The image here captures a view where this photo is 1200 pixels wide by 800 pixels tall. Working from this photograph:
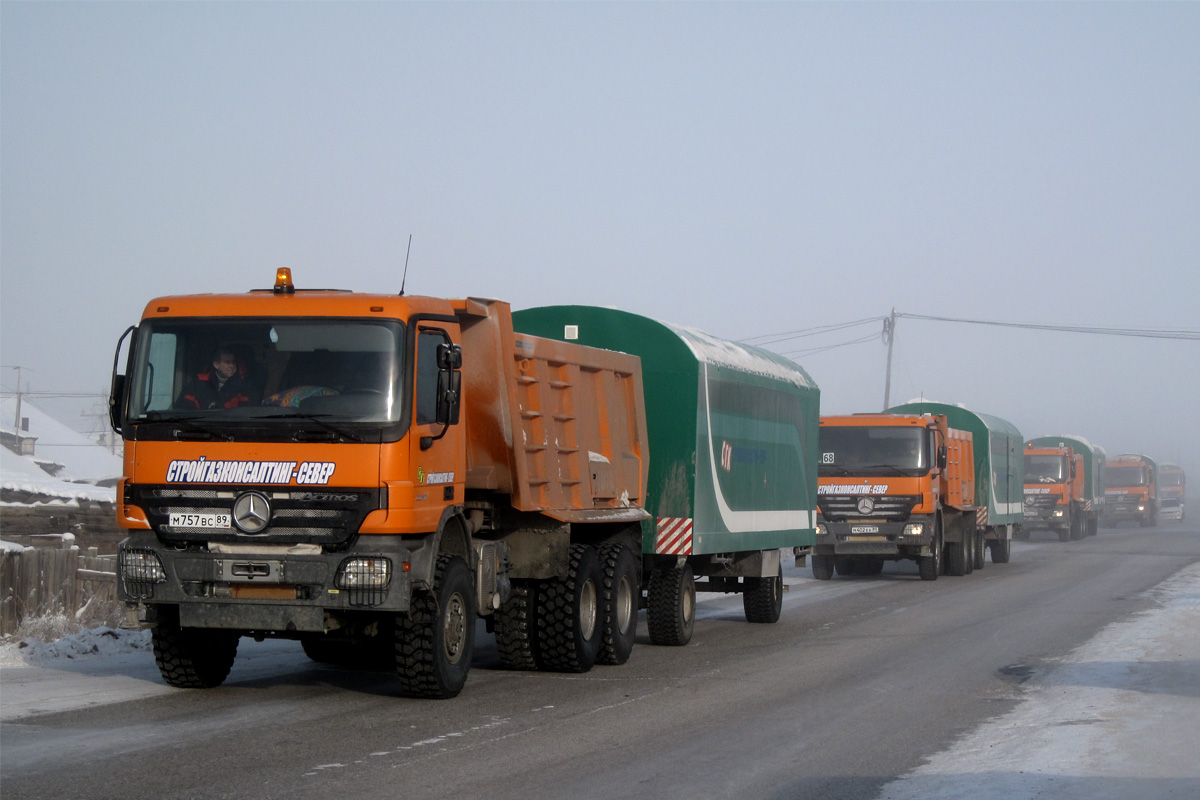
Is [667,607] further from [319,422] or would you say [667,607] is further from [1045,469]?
[1045,469]

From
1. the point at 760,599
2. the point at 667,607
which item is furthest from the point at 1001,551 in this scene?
the point at 667,607

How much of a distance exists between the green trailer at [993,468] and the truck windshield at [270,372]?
20.6 meters

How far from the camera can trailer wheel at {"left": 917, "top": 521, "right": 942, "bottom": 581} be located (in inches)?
1011

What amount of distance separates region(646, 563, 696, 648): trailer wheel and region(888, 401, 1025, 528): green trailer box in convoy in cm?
1408

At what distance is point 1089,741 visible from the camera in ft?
27.9

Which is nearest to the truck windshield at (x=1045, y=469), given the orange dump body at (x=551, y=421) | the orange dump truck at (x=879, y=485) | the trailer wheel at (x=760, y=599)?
the orange dump truck at (x=879, y=485)

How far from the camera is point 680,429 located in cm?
1417

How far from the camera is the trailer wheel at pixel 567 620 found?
1179 cm

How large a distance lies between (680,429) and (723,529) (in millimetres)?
1493

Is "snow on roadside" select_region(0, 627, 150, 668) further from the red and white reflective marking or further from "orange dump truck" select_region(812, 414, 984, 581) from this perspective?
"orange dump truck" select_region(812, 414, 984, 581)

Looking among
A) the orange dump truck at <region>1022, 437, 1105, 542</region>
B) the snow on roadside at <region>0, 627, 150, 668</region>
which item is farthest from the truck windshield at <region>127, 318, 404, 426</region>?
the orange dump truck at <region>1022, 437, 1105, 542</region>

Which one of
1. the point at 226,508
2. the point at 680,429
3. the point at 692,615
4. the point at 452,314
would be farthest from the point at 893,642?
the point at 226,508

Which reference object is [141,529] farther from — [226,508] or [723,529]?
[723,529]

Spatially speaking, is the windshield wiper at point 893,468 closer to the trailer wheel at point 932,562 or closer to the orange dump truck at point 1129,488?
the trailer wheel at point 932,562
